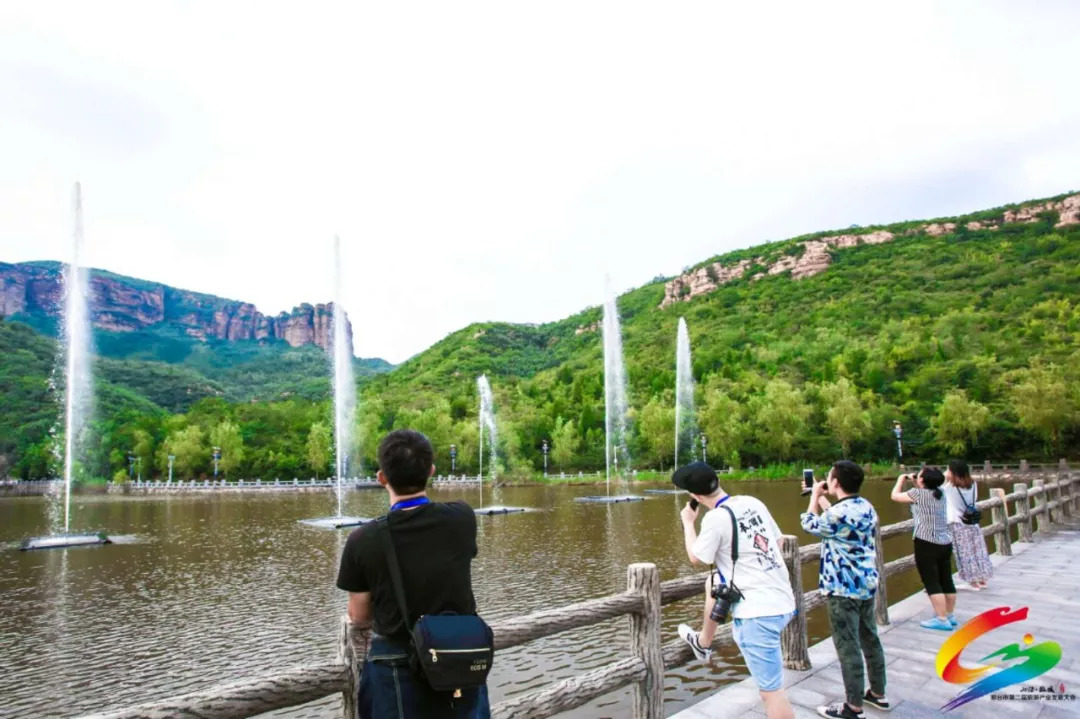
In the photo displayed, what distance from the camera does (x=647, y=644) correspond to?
4.27 metres

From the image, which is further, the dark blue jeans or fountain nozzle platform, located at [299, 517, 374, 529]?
fountain nozzle platform, located at [299, 517, 374, 529]

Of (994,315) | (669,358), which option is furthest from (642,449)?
(994,315)

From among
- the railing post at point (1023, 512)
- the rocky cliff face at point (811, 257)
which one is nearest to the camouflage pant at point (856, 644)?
the railing post at point (1023, 512)

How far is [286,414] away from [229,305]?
4973 inches

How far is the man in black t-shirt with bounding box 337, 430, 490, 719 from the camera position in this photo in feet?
7.70

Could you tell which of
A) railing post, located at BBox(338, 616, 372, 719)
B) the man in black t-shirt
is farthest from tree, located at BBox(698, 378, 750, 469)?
the man in black t-shirt

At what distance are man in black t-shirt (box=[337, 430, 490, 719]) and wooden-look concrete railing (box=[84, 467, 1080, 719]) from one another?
0.54 m

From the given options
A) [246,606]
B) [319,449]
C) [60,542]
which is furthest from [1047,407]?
[319,449]

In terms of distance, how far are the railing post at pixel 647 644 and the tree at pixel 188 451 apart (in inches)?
3068

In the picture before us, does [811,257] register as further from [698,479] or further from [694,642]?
[698,479]

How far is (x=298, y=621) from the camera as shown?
1127 cm

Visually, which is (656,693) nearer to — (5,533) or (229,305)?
(5,533)

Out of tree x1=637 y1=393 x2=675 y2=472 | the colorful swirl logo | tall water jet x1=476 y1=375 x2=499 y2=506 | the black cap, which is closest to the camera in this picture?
the black cap

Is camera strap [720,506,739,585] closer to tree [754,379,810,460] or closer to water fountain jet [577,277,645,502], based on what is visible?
water fountain jet [577,277,645,502]
